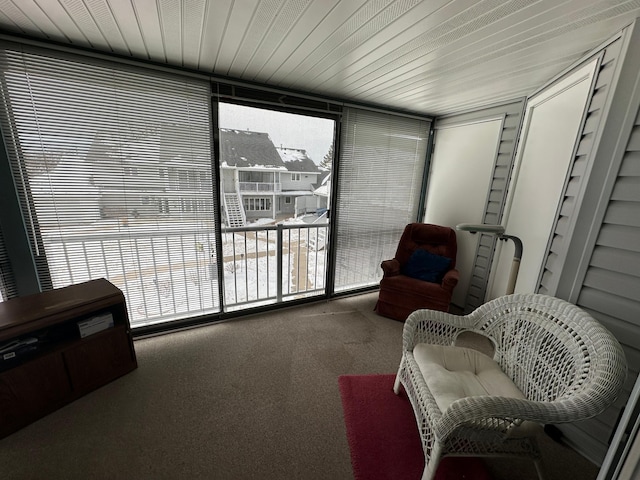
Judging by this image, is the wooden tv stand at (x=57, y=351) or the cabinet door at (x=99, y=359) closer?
the wooden tv stand at (x=57, y=351)

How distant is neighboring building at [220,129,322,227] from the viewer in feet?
7.69

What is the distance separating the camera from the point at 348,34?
4.58 ft

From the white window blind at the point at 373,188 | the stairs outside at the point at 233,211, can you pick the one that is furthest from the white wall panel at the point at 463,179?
the stairs outside at the point at 233,211

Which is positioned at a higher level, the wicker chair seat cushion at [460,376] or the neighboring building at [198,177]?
the neighboring building at [198,177]

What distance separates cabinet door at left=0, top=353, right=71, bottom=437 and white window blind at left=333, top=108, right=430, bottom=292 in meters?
2.49

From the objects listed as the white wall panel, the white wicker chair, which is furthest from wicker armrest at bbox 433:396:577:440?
the white wall panel

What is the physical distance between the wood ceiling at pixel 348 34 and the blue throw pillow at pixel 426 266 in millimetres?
1642

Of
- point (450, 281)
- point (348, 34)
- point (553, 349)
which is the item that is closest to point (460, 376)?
point (553, 349)

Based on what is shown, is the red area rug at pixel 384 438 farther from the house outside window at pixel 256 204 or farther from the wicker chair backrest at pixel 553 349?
the house outside window at pixel 256 204

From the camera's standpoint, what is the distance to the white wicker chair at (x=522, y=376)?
1.00m

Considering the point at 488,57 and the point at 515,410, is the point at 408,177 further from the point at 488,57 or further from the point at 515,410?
the point at 515,410

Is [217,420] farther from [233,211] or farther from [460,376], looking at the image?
[233,211]

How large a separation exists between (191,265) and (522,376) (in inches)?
102

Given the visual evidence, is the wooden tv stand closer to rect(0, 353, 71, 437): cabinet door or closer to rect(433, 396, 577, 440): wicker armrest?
rect(0, 353, 71, 437): cabinet door
